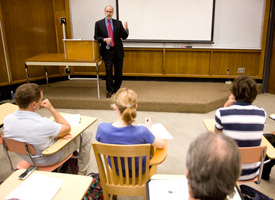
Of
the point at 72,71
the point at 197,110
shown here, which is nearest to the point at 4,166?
the point at 197,110

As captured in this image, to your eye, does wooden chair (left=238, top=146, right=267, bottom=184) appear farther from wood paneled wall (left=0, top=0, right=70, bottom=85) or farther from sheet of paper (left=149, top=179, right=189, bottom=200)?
wood paneled wall (left=0, top=0, right=70, bottom=85)

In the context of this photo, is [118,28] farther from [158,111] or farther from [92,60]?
[158,111]

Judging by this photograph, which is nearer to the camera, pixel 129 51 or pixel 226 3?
pixel 226 3

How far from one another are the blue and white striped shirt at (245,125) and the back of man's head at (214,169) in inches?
37.8

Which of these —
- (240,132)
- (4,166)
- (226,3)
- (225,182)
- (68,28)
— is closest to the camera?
(225,182)

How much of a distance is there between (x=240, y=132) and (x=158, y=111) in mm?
2785

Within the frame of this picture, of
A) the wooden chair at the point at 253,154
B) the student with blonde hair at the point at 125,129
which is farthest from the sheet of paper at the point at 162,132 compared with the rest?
the wooden chair at the point at 253,154

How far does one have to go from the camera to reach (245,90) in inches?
73.0

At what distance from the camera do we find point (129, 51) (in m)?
6.02

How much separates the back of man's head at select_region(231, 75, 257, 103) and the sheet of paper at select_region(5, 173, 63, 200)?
1.40m

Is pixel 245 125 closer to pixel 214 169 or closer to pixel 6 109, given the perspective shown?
A: pixel 214 169

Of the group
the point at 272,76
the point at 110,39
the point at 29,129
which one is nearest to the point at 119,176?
the point at 29,129

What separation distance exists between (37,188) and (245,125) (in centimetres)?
141

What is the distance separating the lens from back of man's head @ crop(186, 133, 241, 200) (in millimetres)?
845
